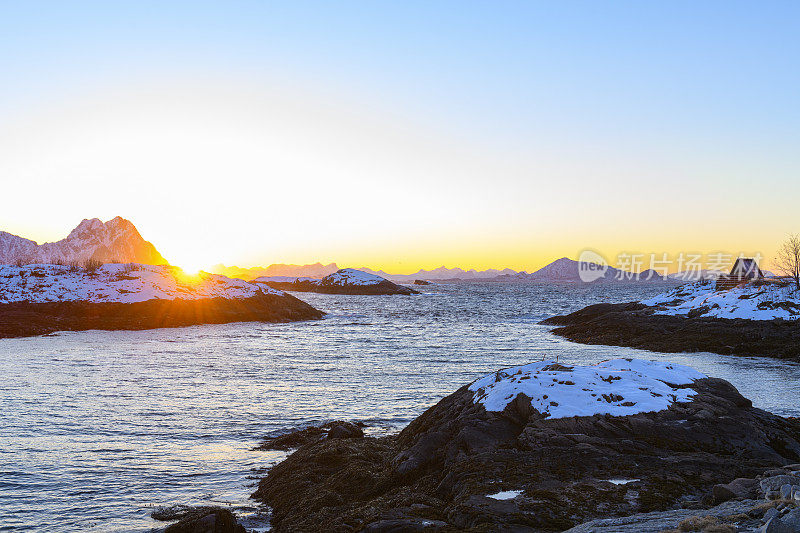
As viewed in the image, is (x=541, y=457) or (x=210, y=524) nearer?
(x=210, y=524)

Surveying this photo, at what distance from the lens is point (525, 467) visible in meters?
10.7

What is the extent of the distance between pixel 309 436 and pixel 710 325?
4132 cm

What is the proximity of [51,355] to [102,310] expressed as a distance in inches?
1102

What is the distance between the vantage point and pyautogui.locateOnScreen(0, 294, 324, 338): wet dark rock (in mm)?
53625

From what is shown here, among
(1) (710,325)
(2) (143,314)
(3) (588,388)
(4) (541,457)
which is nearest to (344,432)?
(4) (541,457)

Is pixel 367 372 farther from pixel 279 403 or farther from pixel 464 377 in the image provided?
pixel 279 403

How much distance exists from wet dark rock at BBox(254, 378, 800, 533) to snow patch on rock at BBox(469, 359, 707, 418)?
0.30m

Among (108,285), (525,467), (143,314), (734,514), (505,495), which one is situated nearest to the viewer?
(734,514)

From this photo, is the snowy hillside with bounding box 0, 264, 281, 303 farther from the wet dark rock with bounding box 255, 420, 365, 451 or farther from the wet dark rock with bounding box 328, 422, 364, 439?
the wet dark rock with bounding box 328, 422, 364, 439

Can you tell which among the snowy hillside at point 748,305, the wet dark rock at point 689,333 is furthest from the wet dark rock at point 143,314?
the snowy hillside at point 748,305

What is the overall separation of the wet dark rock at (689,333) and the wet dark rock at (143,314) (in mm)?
41604

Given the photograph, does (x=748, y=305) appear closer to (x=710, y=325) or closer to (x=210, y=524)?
(x=710, y=325)

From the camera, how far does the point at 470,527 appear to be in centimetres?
809

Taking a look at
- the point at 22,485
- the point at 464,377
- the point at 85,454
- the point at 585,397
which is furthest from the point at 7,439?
the point at 464,377
